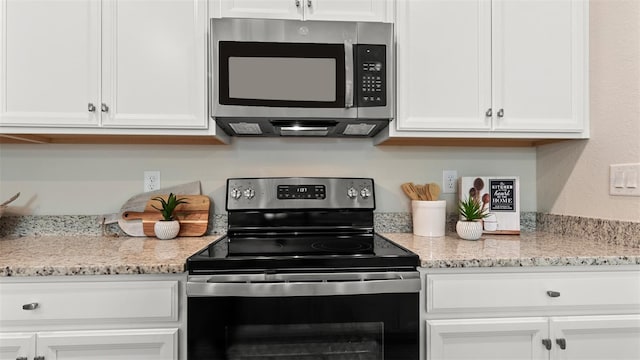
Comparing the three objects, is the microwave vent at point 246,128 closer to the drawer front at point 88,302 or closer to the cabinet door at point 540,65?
the drawer front at point 88,302

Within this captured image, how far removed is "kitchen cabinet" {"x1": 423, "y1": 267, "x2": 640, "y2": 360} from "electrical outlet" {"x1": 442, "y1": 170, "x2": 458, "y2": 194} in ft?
2.35

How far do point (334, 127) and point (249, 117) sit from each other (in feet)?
1.33

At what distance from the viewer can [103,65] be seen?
153cm

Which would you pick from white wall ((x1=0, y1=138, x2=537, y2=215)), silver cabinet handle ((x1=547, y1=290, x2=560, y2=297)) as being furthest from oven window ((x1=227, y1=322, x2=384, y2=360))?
white wall ((x1=0, y1=138, x2=537, y2=215))

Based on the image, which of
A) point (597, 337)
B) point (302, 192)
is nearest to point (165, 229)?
point (302, 192)

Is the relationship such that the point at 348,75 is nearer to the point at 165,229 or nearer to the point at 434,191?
the point at 434,191

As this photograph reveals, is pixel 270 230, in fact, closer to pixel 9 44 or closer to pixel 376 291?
pixel 376 291

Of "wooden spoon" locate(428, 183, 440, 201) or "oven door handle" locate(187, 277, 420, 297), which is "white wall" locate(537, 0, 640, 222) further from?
"oven door handle" locate(187, 277, 420, 297)

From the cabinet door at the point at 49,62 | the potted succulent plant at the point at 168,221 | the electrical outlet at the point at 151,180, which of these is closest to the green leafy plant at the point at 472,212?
the potted succulent plant at the point at 168,221

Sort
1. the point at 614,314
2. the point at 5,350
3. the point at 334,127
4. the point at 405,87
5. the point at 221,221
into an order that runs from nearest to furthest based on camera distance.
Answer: the point at 5,350
the point at 614,314
the point at 405,87
the point at 334,127
the point at 221,221

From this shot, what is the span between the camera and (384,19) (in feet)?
5.30

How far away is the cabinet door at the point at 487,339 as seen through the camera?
1276mm

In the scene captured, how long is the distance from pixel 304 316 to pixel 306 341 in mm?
83

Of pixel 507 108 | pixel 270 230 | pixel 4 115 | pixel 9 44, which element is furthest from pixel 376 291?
pixel 9 44
